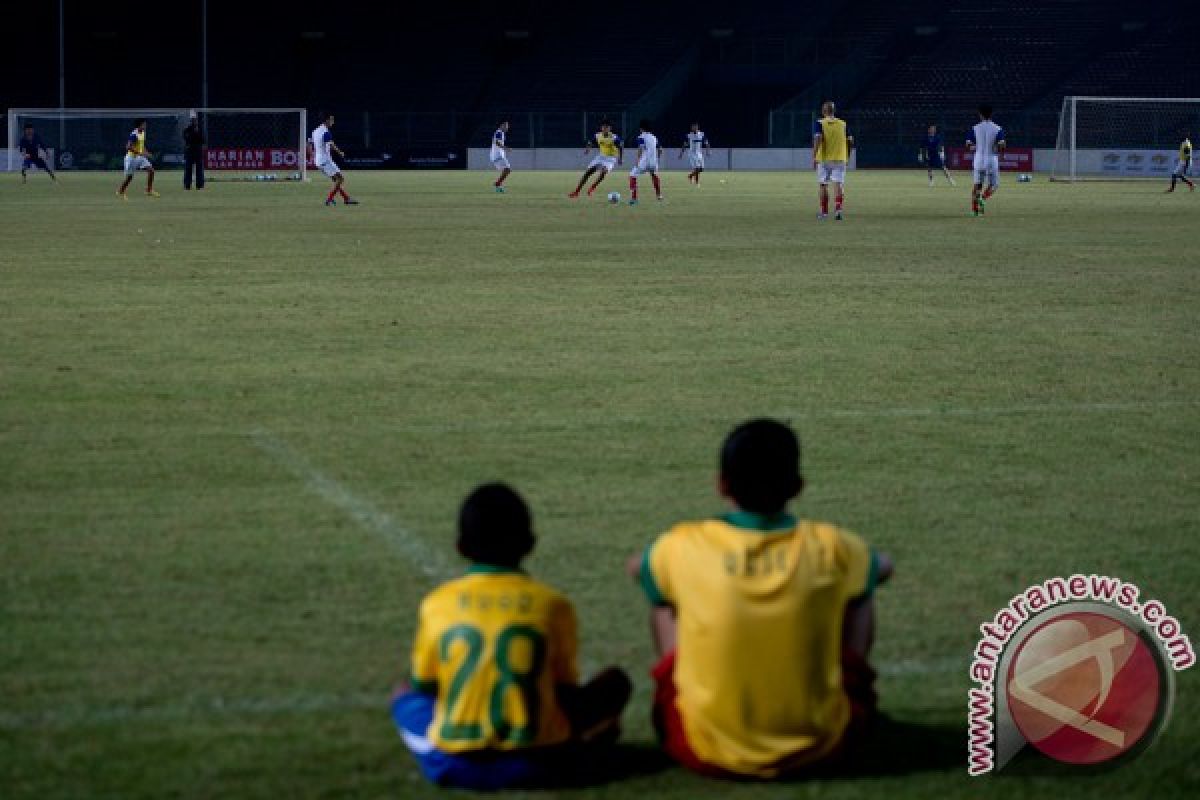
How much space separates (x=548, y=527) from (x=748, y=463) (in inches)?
117

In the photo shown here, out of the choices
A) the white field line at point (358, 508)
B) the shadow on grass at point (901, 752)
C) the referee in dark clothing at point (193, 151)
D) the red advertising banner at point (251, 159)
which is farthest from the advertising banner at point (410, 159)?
the shadow on grass at point (901, 752)

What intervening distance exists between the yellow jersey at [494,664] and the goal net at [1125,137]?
196 feet

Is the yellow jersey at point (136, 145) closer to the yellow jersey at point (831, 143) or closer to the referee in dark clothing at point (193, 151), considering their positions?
the referee in dark clothing at point (193, 151)

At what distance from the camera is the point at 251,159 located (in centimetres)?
6631

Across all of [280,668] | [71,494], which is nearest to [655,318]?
[71,494]

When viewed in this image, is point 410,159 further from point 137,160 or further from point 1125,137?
point 137,160

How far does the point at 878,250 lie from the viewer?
79.8 ft

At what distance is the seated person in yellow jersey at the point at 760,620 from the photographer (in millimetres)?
4902

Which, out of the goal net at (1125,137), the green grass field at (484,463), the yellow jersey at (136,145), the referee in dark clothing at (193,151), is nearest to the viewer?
the green grass field at (484,463)

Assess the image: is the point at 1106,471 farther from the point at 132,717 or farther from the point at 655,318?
the point at 655,318

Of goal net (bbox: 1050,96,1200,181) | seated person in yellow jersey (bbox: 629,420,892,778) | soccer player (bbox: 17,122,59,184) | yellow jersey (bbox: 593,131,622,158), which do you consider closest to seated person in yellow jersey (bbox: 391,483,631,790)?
seated person in yellow jersey (bbox: 629,420,892,778)

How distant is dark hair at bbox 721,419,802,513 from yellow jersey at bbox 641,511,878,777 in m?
0.06

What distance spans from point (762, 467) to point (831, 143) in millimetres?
30890

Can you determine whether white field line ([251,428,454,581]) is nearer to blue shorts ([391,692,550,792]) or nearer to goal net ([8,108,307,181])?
blue shorts ([391,692,550,792])
